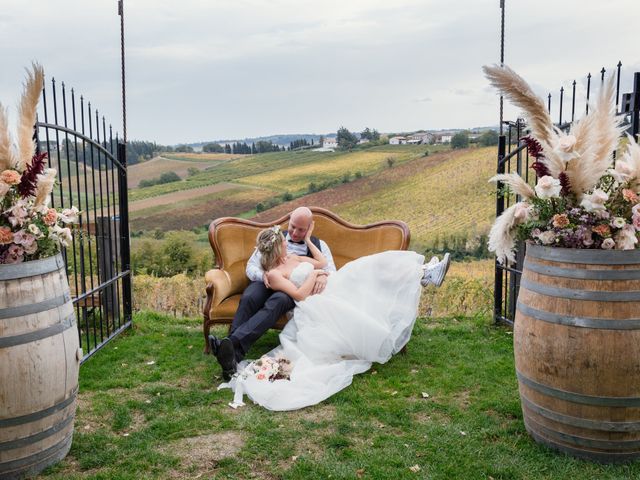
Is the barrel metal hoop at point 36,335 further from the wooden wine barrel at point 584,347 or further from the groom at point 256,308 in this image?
the wooden wine barrel at point 584,347

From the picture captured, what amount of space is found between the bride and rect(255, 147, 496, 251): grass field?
14.0 m

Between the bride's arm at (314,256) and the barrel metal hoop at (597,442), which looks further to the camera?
the bride's arm at (314,256)

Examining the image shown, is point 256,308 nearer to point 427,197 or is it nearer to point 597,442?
point 597,442

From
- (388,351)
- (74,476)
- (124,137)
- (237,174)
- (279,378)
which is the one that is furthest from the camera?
(237,174)

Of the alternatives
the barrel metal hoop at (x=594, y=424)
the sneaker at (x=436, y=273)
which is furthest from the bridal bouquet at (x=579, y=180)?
the sneaker at (x=436, y=273)

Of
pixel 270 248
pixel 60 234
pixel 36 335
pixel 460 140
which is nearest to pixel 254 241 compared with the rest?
pixel 270 248

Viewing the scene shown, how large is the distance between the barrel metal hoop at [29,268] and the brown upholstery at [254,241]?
210 cm

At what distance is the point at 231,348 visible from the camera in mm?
4312

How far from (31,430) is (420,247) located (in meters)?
16.5

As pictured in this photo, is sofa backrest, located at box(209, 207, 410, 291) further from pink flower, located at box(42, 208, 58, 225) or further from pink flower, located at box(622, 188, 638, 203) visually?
pink flower, located at box(622, 188, 638, 203)

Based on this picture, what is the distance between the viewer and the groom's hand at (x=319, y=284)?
4.82 meters

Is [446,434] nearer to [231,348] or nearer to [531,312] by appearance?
[531,312]

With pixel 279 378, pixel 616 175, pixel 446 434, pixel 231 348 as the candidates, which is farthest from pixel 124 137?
pixel 616 175

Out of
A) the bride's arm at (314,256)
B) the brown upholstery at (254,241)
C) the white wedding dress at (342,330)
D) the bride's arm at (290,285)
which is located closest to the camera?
the white wedding dress at (342,330)
